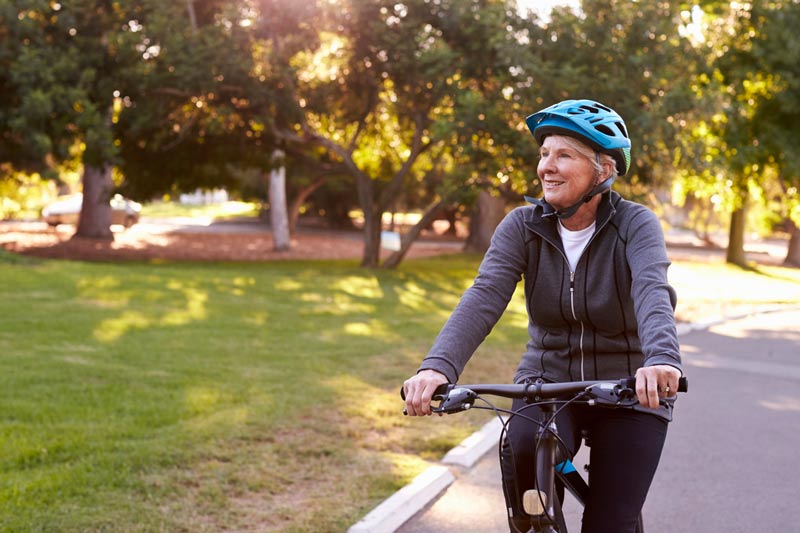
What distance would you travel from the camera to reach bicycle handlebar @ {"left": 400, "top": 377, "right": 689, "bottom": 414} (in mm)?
2883

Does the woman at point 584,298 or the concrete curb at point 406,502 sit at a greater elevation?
the woman at point 584,298

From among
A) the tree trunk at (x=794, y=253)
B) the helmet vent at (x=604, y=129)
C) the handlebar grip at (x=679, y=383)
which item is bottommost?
the tree trunk at (x=794, y=253)

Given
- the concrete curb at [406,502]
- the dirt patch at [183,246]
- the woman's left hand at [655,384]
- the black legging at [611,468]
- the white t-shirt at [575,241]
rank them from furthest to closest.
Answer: the dirt patch at [183,246] → the concrete curb at [406,502] → the white t-shirt at [575,241] → the black legging at [611,468] → the woman's left hand at [655,384]

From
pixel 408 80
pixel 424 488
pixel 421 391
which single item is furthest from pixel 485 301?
pixel 408 80

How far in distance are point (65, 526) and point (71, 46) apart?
19290 millimetres

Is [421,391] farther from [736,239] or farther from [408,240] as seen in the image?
[736,239]

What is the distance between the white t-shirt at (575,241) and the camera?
3439 millimetres

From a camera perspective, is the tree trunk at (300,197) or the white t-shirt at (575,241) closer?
the white t-shirt at (575,241)

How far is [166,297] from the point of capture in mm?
16562

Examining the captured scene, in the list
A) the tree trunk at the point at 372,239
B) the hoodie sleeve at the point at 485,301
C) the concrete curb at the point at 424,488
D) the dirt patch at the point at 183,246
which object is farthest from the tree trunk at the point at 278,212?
the hoodie sleeve at the point at 485,301

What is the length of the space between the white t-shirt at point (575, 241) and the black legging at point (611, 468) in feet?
1.73

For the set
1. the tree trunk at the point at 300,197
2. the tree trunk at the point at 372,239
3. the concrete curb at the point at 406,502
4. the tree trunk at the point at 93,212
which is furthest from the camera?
the tree trunk at the point at 300,197

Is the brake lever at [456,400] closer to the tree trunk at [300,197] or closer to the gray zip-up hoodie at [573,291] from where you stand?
the gray zip-up hoodie at [573,291]

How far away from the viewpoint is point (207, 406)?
8.33 m
